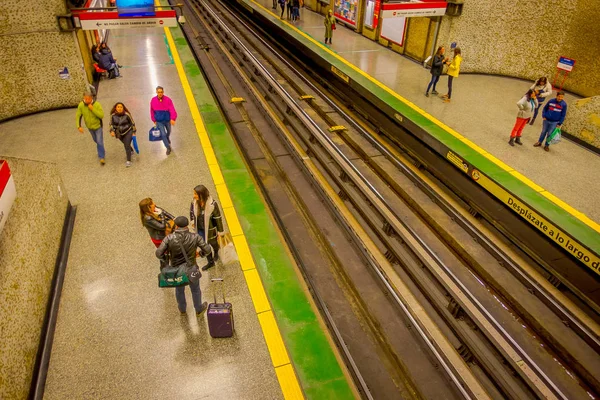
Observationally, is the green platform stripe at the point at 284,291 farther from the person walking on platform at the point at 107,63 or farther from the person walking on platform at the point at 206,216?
the person walking on platform at the point at 107,63

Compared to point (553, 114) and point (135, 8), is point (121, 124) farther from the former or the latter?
point (553, 114)

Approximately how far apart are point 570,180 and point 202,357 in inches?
286

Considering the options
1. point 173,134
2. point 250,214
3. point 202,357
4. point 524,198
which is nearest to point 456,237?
point 524,198

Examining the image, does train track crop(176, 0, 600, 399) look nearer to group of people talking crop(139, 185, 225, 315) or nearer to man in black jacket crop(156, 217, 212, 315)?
group of people talking crop(139, 185, 225, 315)

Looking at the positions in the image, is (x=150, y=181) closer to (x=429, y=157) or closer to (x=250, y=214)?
(x=250, y=214)

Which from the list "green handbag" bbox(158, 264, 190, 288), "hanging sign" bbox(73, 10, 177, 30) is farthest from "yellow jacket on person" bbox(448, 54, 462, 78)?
"green handbag" bbox(158, 264, 190, 288)

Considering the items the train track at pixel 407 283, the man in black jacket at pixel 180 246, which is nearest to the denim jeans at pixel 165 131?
the train track at pixel 407 283

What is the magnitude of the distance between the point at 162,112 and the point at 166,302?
13.5 ft

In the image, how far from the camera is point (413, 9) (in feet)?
34.5

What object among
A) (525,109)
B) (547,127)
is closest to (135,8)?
(525,109)

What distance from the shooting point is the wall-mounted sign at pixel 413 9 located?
33.5 ft

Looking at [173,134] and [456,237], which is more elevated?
[173,134]

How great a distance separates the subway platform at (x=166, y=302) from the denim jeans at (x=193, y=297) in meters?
0.17

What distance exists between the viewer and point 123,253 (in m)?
Result: 5.66
